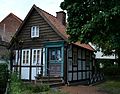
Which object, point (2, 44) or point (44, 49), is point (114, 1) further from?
point (2, 44)

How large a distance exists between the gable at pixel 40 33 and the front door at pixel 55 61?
1.04 meters

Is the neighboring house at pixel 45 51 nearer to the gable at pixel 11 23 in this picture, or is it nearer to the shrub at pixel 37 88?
the shrub at pixel 37 88

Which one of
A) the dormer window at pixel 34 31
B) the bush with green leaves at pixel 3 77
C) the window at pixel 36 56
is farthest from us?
the dormer window at pixel 34 31

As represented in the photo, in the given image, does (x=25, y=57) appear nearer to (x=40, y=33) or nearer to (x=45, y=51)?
(x=45, y=51)

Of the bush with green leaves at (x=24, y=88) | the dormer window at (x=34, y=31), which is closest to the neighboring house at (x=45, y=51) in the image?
the dormer window at (x=34, y=31)

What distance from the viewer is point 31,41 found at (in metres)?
24.4

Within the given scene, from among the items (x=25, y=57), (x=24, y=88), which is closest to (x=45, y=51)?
(x=25, y=57)

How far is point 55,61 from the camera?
2264 centimetres

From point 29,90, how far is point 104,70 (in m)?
24.9

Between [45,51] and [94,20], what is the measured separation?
10440 millimetres

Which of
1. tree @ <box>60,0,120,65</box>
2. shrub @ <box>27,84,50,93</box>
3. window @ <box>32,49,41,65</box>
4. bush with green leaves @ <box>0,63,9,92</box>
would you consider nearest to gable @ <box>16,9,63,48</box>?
window @ <box>32,49,41,65</box>

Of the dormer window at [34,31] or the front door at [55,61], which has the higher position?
the dormer window at [34,31]

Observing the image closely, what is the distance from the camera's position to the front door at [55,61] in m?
22.4

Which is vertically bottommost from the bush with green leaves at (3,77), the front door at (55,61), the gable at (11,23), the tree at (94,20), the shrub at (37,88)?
the shrub at (37,88)
